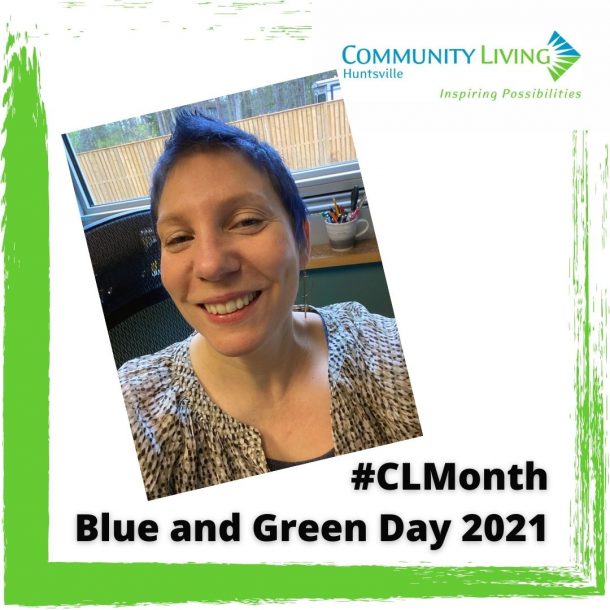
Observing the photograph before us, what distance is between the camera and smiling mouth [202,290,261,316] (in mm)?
695

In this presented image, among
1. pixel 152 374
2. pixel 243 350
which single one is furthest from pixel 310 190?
pixel 152 374

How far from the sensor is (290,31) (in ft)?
2.19

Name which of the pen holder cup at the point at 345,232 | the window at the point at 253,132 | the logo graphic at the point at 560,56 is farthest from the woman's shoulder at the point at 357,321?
the logo graphic at the point at 560,56

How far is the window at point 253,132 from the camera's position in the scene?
684 mm

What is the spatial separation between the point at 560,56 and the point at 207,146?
21.4 inches

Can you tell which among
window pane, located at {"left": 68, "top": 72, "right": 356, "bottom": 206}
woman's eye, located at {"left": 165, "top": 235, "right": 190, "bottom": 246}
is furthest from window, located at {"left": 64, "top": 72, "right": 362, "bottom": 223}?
woman's eye, located at {"left": 165, "top": 235, "right": 190, "bottom": 246}

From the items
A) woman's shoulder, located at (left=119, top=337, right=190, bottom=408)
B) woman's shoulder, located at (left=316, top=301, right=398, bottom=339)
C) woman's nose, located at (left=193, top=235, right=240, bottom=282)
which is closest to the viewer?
woman's nose, located at (left=193, top=235, right=240, bottom=282)

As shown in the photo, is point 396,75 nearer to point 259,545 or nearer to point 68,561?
point 259,545

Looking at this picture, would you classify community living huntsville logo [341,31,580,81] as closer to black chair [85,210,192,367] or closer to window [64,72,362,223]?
window [64,72,362,223]

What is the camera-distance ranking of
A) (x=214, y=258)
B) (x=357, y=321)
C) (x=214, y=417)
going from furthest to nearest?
(x=357, y=321), (x=214, y=417), (x=214, y=258)

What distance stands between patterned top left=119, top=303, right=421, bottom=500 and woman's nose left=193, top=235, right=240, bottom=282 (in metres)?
0.20

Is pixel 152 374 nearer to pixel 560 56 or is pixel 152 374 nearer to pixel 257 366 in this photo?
pixel 257 366

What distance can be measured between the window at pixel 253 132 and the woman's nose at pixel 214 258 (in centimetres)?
17

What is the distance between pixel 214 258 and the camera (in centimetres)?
65
